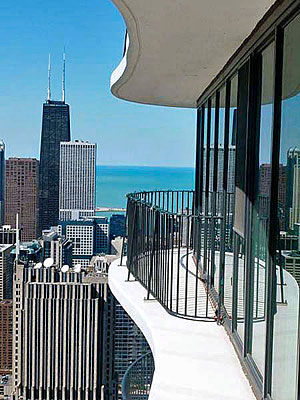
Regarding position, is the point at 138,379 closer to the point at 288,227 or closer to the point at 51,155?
the point at 288,227

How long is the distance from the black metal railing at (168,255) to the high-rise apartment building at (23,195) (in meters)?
36.2

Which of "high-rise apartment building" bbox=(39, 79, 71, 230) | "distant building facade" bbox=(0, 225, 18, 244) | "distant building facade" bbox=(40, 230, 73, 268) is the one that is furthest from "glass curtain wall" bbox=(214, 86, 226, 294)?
"high-rise apartment building" bbox=(39, 79, 71, 230)

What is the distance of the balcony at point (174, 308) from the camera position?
2645 mm

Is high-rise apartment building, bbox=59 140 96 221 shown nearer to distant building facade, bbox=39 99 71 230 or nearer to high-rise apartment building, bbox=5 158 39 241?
distant building facade, bbox=39 99 71 230

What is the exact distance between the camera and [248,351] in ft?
9.10

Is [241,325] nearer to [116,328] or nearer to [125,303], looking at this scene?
[125,303]

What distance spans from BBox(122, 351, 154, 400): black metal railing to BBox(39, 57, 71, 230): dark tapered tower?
39156 mm

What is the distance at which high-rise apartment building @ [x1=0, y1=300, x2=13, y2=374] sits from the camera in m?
27.8

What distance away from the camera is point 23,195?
41438 millimetres

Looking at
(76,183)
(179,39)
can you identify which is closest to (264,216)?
(179,39)

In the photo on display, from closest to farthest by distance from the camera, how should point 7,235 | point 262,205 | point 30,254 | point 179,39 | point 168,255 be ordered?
point 262,205
point 179,39
point 168,255
point 30,254
point 7,235

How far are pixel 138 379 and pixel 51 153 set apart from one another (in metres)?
45.7

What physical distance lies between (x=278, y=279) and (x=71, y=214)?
41827 millimetres

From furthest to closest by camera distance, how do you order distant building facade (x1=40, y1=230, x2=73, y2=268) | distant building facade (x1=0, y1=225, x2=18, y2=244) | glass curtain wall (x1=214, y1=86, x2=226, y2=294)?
distant building facade (x1=0, y1=225, x2=18, y2=244) → distant building facade (x1=40, y1=230, x2=73, y2=268) → glass curtain wall (x1=214, y1=86, x2=226, y2=294)
